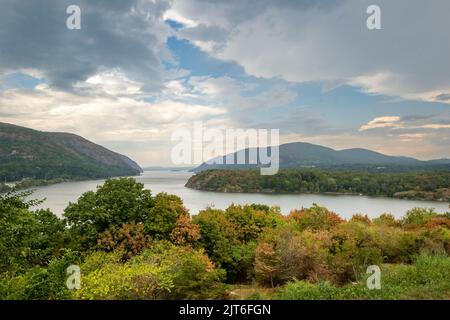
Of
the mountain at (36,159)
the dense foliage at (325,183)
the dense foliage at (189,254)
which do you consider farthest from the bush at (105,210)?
the mountain at (36,159)

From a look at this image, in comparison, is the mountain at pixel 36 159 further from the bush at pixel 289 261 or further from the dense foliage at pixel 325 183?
the bush at pixel 289 261

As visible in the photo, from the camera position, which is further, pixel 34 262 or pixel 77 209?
pixel 77 209

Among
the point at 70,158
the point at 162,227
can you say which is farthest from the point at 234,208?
the point at 70,158

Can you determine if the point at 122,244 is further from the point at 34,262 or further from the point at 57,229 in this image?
the point at 57,229

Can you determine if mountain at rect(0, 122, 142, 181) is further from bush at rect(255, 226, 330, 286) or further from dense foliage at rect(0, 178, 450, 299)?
bush at rect(255, 226, 330, 286)

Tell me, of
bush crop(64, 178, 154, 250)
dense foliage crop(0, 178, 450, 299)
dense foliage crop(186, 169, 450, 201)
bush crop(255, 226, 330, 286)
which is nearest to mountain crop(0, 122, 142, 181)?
dense foliage crop(186, 169, 450, 201)

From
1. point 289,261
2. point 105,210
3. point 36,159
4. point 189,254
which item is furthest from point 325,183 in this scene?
point 36,159
